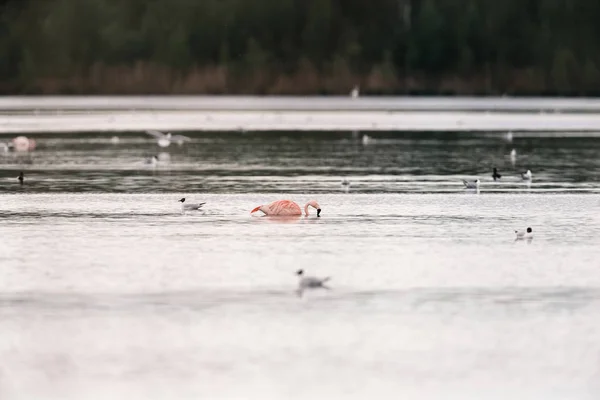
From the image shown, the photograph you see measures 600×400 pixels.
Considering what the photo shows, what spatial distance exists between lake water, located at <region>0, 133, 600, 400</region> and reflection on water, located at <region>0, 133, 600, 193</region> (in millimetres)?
274

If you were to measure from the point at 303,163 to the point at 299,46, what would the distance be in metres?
76.7

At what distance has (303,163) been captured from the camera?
34.9 meters

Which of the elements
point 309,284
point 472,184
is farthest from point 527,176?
point 309,284

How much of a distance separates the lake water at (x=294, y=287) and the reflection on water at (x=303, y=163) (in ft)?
0.90

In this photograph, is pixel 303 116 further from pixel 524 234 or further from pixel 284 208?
pixel 524 234

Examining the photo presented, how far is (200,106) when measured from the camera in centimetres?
7700

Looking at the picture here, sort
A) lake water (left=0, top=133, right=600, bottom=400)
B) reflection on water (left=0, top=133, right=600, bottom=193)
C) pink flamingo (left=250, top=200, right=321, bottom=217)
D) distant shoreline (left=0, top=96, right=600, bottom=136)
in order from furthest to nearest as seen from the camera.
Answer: distant shoreline (left=0, top=96, right=600, bottom=136) → reflection on water (left=0, top=133, right=600, bottom=193) → pink flamingo (left=250, top=200, right=321, bottom=217) → lake water (left=0, top=133, right=600, bottom=400)

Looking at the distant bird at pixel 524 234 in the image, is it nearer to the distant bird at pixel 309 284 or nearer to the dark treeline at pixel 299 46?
the distant bird at pixel 309 284

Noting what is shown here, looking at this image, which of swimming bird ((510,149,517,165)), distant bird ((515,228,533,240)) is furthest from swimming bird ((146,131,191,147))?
distant bird ((515,228,533,240))

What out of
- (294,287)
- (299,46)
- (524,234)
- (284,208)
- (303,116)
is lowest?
(294,287)

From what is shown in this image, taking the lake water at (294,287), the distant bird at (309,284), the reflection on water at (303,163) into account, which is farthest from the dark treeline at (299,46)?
the distant bird at (309,284)

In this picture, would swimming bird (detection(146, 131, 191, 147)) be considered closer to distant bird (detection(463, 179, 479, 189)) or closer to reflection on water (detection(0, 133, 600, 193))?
reflection on water (detection(0, 133, 600, 193))

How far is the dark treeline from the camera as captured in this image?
102 meters

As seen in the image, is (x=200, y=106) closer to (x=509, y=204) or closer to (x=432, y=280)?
(x=509, y=204)
